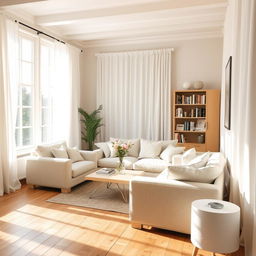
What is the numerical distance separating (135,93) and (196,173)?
4.10 metres

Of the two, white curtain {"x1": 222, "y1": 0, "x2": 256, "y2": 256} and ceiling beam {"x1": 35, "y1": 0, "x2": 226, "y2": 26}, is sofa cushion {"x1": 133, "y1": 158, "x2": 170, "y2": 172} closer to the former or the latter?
white curtain {"x1": 222, "y1": 0, "x2": 256, "y2": 256}

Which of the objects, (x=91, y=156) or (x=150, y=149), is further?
(x=150, y=149)

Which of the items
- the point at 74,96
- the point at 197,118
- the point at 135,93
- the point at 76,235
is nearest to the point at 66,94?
the point at 74,96

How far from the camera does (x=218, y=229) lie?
2.30 metres

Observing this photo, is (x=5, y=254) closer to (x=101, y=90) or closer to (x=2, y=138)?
(x=2, y=138)

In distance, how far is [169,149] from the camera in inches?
210

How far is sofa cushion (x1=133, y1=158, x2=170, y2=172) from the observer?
4.96 m

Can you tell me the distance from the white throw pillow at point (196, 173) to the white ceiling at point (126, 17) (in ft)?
8.99

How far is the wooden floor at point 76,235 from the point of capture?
2.67 m

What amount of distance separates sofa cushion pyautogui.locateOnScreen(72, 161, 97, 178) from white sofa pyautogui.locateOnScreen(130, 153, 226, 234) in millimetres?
1867

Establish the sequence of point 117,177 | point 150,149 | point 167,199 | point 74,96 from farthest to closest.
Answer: point 74,96, point 150,149, point 117,177, point 167,199

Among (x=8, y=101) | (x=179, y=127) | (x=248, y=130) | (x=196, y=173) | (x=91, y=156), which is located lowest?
(x=91, y=156)

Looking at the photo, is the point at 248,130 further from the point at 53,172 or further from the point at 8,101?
the point at 8,101

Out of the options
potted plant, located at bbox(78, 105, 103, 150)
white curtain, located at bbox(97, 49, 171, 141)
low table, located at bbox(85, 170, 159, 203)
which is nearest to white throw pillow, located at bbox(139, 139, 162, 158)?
white curtain, located at bbox(97, 49, 171, 141)
